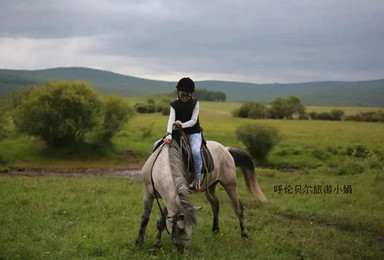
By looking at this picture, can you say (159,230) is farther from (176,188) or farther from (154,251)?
(176,188)

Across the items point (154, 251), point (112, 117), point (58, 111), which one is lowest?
point (154, 251)

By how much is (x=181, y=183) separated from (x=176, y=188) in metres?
0.15

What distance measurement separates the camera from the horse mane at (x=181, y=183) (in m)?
6.85

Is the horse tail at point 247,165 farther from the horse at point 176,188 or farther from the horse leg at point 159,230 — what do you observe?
the horse leg at point 159,230

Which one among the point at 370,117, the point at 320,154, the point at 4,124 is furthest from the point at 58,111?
the point at 370,117

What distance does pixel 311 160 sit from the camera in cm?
3112

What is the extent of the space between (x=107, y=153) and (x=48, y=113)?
5.65 m

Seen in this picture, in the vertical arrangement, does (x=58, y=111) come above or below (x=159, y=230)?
above

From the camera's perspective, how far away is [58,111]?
102 feet

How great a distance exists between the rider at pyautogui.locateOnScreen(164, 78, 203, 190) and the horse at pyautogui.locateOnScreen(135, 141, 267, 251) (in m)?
0.34

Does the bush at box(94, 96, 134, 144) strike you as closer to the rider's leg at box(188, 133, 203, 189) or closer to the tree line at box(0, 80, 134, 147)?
the tree line at box(0, 80, 134, 147)

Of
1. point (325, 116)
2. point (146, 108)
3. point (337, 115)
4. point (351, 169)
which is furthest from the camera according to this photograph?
point (146, 108)

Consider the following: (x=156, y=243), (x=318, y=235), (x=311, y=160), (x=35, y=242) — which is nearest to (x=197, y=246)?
(x=156, y=243)

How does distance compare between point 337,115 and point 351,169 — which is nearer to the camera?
point 351,169
